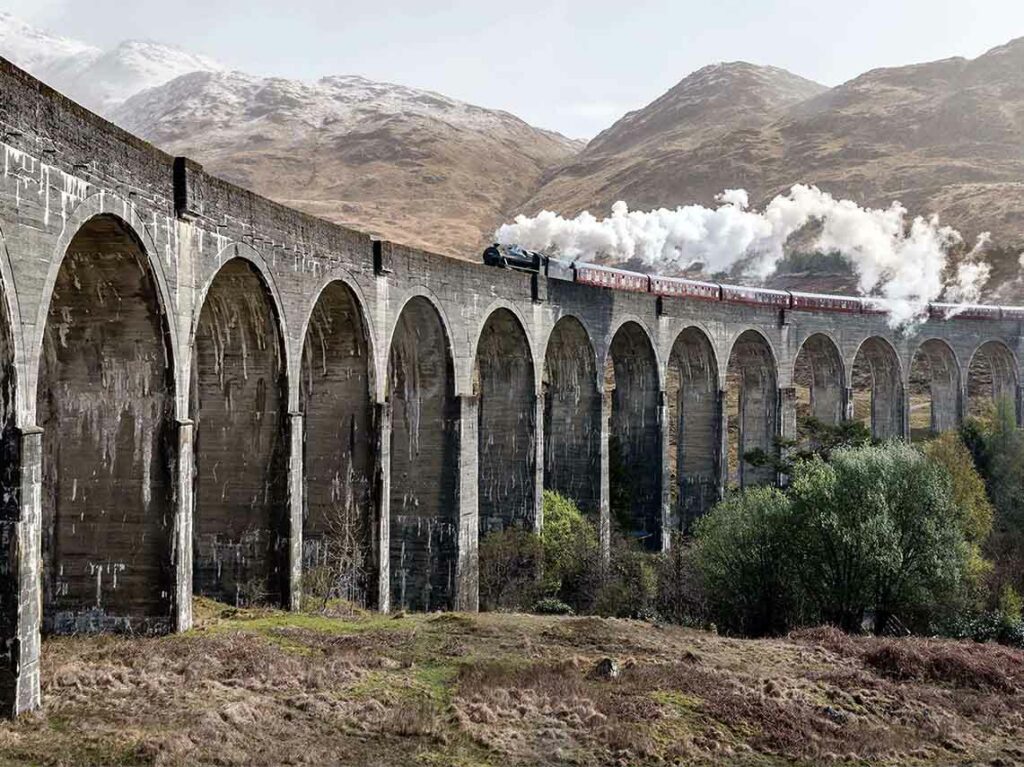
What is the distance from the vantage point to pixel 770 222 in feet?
246

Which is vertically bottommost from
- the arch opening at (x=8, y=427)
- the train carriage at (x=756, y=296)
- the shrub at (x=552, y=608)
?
the shrub at (x=552, y=608)

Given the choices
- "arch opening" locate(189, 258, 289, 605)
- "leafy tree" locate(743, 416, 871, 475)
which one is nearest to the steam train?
"leafy tree" locate(743, 416, 871, 475)

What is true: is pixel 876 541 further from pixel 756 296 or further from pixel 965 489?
pixel 756 296

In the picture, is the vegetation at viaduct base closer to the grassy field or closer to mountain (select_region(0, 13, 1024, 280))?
the grassy field

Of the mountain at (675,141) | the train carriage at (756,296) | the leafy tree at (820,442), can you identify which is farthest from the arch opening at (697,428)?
the mountain at (675,141)

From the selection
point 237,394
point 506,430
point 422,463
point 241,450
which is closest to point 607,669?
point 241,450

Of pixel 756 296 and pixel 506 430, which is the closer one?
pixel 506 430

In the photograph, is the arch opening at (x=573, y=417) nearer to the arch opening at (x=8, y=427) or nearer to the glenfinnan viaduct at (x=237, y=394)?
the glenfinnan viaduct at (x=237, y=394)

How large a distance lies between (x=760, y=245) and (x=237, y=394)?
6986cm

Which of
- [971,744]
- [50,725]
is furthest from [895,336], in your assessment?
[50,725]

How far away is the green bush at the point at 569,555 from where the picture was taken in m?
27.3

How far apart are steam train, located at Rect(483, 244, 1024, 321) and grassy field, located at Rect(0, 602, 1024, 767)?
1495 centimetres

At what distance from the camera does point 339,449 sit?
21969 mm

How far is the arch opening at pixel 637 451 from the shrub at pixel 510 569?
763 cm
